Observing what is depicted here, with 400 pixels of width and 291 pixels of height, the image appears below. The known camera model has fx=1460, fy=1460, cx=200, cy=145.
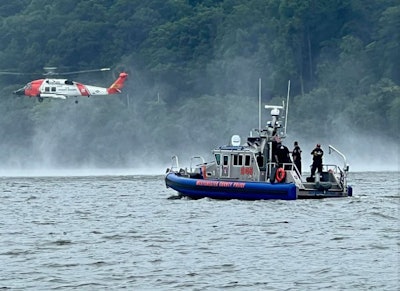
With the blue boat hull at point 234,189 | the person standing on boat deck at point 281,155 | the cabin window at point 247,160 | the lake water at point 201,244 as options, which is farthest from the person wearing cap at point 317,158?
the cabin window at point 247,160

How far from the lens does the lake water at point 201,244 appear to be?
1276 inches

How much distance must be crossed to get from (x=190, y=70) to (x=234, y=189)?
92.7m

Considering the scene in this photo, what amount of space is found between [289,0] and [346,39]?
856 cm

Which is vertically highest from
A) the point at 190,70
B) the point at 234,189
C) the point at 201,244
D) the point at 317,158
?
the point at 190,70

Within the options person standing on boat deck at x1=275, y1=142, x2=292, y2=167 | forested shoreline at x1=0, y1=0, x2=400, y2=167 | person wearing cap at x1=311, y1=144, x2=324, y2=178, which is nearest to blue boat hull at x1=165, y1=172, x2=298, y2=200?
person standing on boat deck at x1=275, y1=142, x2=292, y2=167

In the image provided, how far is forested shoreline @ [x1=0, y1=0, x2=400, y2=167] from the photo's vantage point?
124750 millimetres

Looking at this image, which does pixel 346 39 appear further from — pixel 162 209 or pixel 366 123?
pixel 162 209

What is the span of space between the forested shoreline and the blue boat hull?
67538 mm

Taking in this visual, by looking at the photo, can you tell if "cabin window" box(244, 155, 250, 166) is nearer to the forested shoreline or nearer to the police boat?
the police boat

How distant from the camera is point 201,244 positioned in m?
38.4

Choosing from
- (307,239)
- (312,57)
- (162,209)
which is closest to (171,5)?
(312,57)

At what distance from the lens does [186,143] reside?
404 feet

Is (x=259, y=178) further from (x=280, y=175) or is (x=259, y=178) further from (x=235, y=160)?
(x=280, y=175)

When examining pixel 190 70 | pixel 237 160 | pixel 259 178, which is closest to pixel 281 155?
pixel 259 178
